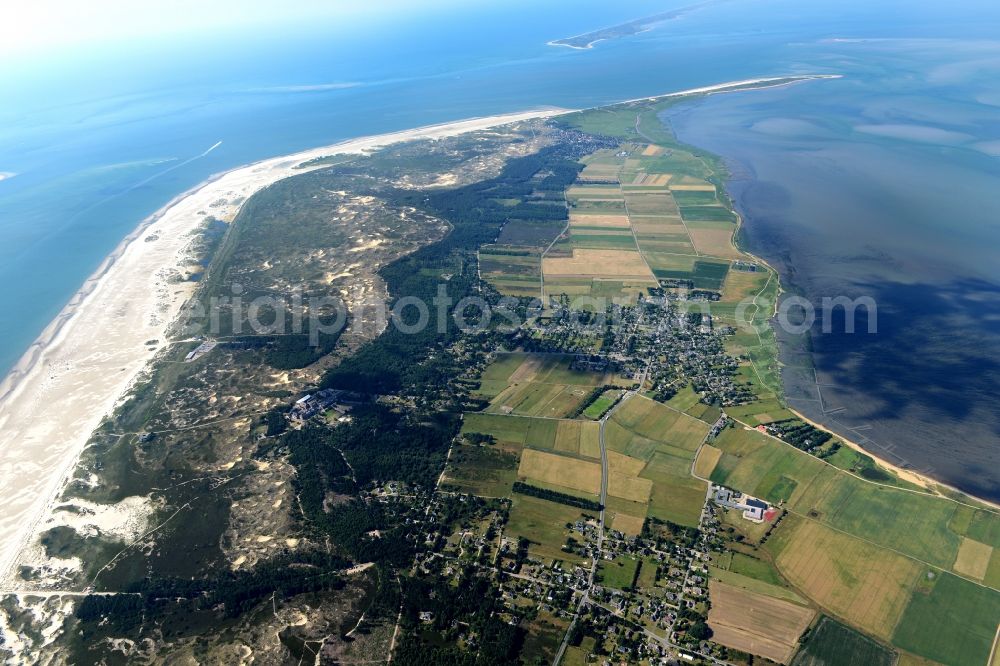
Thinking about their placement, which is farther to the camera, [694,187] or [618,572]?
[694,187]

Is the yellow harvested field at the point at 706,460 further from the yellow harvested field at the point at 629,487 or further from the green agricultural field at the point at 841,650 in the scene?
the green agricultural field at the point at 841,650

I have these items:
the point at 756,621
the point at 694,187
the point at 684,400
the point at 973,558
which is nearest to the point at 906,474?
the point at 973,558

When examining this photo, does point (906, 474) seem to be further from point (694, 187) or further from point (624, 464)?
point (694, 187)

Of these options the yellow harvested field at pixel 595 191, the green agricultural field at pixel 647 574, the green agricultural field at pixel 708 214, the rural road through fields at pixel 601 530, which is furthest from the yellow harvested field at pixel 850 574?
the yellow harvested field at pixel 595 191

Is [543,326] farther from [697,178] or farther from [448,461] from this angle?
[697,178]

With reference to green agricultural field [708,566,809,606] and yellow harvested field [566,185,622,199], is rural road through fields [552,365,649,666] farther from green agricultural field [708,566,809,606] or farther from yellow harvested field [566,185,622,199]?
yellow harvested field [566,185,622,199]

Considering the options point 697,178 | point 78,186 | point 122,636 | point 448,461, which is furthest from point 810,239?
point 78,186

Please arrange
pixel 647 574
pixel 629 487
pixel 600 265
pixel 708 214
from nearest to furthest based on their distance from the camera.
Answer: pixel 647 574 → pixel 629 487 → pixel 600 265 → pixel 708 214
